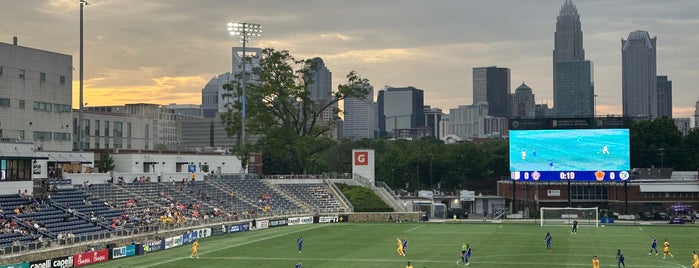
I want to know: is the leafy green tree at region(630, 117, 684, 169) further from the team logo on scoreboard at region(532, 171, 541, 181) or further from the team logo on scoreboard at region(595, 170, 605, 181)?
the team logo on scoreboard at region(532, 171, 541, 181)

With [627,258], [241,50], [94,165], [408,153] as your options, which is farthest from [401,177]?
[627,258]

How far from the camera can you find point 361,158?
10850 cm

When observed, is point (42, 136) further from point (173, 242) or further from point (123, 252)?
point (123, 252)

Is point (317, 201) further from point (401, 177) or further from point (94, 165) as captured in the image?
point (401, 177)

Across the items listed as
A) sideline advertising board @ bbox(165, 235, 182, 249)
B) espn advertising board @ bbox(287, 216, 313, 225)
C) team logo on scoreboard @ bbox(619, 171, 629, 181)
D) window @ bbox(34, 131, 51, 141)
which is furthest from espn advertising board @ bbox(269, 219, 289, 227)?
team logo on scoreboard @ bbox(619, 171, 629, 181)

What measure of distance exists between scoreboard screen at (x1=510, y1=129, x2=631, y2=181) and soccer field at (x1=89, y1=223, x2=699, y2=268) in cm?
1004

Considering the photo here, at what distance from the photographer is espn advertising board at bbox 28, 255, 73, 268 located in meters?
46.8

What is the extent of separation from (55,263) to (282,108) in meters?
67.4

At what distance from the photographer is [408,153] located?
158m

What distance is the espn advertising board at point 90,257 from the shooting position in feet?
167

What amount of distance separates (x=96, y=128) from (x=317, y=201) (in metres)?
44.7

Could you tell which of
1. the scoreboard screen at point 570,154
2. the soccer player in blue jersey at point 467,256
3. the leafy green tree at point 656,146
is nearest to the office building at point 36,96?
the soccer player in blue jersey at point 467,256

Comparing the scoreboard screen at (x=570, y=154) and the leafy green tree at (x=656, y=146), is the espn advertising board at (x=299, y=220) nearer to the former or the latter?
the scoreboard screen at (x=570, y=154)

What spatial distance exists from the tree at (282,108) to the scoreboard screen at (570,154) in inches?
1129
